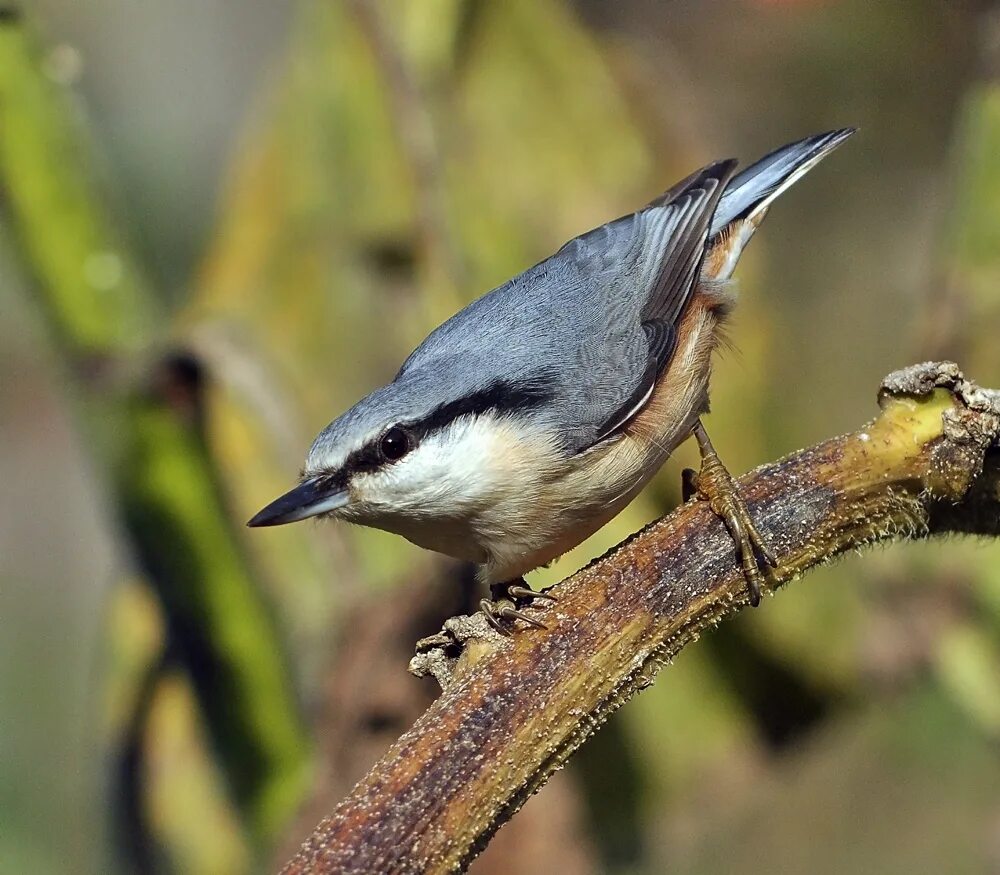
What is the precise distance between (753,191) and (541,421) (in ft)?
2.46

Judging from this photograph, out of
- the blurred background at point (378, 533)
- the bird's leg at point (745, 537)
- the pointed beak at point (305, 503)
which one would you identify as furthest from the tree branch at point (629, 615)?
the blurred background at point (378, 533)

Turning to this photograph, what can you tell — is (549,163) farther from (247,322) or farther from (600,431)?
(600,431)

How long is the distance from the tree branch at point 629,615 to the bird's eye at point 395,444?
29 cm

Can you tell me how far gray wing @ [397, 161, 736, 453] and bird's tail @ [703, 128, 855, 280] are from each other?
6 centimetres

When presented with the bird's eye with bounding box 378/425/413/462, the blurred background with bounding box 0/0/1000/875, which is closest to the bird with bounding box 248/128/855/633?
the bird's eye with bounding box 378/425/413/462

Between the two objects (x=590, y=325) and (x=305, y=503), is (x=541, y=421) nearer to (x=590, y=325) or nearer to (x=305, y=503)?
(x=590, y=325)

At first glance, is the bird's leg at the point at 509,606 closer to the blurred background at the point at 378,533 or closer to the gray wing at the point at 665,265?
the gray wing at the point at 665,265

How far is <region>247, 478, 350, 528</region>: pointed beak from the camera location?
150cm

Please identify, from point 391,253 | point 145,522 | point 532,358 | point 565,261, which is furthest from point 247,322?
point 532,358

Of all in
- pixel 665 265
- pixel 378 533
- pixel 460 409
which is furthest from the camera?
pixel 378 533

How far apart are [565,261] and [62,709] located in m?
2.44

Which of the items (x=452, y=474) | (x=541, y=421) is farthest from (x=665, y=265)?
(x=452, y=474)

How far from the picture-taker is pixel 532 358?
5.67 feet

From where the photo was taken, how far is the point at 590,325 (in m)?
1.87
